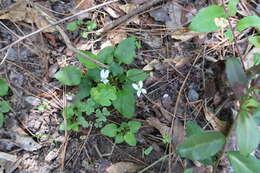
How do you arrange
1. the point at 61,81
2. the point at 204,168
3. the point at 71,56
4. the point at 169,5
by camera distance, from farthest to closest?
the point at 169,5 → the point at 71,56 → the point at 61,81 → the point at 204,168

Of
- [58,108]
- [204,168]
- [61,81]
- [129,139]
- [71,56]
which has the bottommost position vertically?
[204,168]

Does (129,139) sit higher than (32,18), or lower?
lower

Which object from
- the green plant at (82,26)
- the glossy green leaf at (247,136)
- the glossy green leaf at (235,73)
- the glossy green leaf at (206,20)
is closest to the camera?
the glossy green leaf at (247,136)

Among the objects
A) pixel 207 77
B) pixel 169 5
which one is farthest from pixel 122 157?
pixel 169 5

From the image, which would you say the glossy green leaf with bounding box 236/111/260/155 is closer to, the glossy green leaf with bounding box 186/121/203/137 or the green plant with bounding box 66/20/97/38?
the glossy green leaf with bounding box 186/121/203/137

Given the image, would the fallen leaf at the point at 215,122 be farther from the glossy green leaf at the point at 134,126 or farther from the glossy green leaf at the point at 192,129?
Answer: the glossy green leaf at the point at 134,126

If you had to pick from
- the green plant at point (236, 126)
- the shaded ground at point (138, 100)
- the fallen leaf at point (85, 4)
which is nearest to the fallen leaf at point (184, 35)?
the shaded ground at point (138, 100)

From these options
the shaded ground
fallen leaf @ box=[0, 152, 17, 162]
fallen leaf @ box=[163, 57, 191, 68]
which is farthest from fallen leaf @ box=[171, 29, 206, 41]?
fallen leaf @ box=[0, 152, 17, 162]

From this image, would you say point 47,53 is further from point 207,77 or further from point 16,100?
point 207,77
